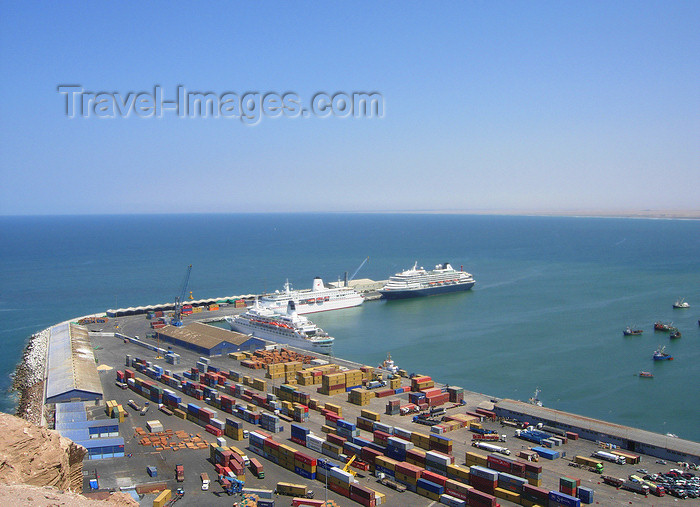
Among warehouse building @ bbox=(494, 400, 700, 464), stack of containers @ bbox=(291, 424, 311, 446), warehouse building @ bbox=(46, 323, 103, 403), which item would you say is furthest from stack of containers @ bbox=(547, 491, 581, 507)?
warehouse building @ bbox=(46, 323, 103, 403)

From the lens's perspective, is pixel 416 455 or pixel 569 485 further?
pixel 416 455

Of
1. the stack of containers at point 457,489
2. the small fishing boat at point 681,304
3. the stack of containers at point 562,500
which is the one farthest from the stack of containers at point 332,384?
the small fishing boat at point 681,304

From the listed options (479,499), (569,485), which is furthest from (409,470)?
(569,485)

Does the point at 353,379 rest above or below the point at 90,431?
below

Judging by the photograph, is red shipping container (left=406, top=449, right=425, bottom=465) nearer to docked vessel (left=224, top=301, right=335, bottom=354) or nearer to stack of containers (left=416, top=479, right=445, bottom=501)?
stack of containers (left=416, top=479, right=445, bottom=501)

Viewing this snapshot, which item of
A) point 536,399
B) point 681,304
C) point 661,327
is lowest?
point 536,399

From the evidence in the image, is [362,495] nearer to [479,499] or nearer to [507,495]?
[479,499]

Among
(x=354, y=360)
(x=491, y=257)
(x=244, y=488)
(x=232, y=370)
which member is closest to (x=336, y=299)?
(x=354, y=360)

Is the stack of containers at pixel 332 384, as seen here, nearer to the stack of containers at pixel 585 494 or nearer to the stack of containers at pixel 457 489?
the stack of containers at pixel 457 489
